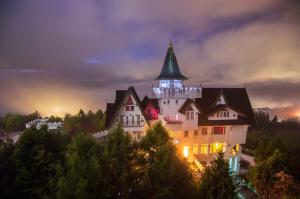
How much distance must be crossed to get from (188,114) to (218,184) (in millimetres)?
11225

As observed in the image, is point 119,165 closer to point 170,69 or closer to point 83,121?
point 170,69

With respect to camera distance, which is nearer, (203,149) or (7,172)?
(7,172)

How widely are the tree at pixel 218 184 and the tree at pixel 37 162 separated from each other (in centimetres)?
962

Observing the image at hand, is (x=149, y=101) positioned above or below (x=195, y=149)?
above

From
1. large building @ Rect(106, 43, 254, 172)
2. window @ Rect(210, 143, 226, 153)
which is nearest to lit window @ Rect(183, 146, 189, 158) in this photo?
large building @ Rect(106, 43, 254, 172)

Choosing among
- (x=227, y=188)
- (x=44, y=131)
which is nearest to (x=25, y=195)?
(x=44, y=131)

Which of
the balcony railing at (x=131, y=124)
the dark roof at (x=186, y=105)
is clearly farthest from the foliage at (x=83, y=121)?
the dark roof at (x=186, y=105)

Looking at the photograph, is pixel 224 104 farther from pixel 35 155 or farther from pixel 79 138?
pixel 35 155

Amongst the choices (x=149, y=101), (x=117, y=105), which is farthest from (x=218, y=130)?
(x=117, y=105)

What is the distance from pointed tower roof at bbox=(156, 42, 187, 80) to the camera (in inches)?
1120

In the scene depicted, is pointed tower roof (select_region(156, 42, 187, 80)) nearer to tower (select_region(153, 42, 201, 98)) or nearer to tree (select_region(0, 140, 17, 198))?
tower (select_region(153, 42, 201, 98))

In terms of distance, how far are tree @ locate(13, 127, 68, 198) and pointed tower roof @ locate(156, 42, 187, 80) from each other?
11934 mm

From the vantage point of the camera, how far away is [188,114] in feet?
89.2

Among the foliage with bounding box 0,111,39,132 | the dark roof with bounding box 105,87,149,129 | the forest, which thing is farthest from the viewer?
the foliage with bounding box 0,111,39,132
